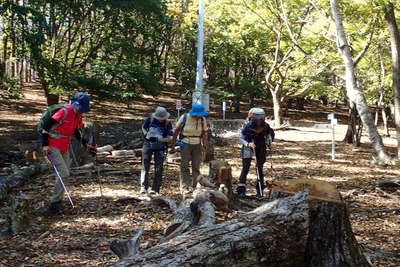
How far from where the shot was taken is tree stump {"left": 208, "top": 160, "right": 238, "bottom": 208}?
7.72 m

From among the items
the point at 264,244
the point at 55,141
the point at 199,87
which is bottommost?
the point at 264,244

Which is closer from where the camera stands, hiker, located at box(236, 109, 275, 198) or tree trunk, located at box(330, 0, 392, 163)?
hiker, located at box(236, 109, 275, 198)

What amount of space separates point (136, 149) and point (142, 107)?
66.2ft

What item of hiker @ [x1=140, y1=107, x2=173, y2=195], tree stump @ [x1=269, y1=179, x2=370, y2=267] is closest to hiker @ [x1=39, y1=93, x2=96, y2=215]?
hiker @ [x1=140, y1=107, x2=173, y2=195]

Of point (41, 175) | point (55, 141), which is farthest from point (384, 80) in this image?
point (55, 141)

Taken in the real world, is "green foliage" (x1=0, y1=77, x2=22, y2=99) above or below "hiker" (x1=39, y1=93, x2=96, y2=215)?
above

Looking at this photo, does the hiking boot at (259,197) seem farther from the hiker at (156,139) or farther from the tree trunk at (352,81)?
the tree trunk at (352,81)

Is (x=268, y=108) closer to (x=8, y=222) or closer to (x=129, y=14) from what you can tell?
(x=129, y=14)

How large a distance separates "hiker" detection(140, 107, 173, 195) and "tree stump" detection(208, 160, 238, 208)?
3.28 feet

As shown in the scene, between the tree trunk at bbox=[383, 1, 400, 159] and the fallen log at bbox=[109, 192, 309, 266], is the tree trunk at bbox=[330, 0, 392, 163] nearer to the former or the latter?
the tree trunk at bbox=[383, 1, 400, 159]

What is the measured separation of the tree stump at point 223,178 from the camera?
7.72 m

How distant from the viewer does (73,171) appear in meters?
10.8

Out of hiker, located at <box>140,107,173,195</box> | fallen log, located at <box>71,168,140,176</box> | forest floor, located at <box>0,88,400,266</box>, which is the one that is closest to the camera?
forest floor, located at <box>0,88,400,266</box>

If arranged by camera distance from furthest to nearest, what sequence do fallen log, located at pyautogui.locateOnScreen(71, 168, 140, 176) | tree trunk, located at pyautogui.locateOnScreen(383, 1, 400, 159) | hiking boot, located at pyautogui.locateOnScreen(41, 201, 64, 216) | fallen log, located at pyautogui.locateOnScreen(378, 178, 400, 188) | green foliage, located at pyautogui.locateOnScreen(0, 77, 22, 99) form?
green foliage, located at pyautogui.locateOnScreen(0, 77, 22, 99), tree trunk, located at pyautogui.locateOnScreen(383, 1, 400, 159), fallen log, located at pyautogui.locateOnScreen(71, 168, 140, 176), fallen log, located at pyautogui.locateOnScreen(378, 178, 400, 188), hiking boot, located at pyautogui.locateOnScreen(41, 201, 64, 216)
